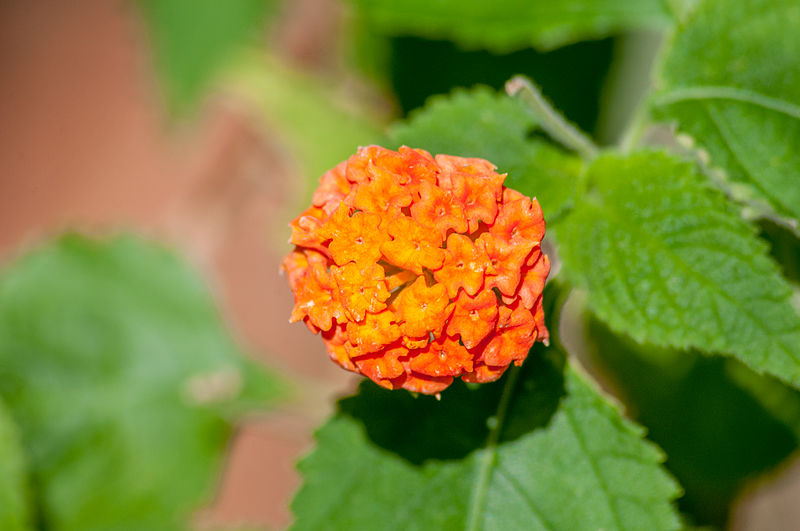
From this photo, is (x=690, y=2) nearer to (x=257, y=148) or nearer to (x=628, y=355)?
(x=628, y=355)

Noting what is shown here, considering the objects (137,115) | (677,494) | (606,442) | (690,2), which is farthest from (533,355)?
(137,115)

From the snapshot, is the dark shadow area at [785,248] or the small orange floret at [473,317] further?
the dark shadow area at [785,248]

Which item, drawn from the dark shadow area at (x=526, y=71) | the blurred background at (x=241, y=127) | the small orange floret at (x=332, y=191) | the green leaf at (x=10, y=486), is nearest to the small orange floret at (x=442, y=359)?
the small orange floret at (x=332, y=191)

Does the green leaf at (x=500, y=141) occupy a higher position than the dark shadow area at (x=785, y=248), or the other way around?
the green leaf at (x=500, y=141)

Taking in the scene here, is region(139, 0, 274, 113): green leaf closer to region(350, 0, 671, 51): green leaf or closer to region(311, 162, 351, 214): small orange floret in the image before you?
region(350, 0, 671, 51): green leaf

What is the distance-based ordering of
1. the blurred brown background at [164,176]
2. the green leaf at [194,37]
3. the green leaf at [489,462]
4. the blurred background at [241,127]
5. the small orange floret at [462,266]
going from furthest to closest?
the green leaf at [194,37], the blurred brown background at [164,176], the blurred background at [241,127], the green leaf at [489,462], the small orange floret at [462,266]

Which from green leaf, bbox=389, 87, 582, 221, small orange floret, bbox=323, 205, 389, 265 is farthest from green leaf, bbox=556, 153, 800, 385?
small orange floret, bbox=323, 205, 389, 265

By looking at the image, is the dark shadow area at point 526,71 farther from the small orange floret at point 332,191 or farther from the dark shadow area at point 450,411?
the small orange floret at point 332,191
